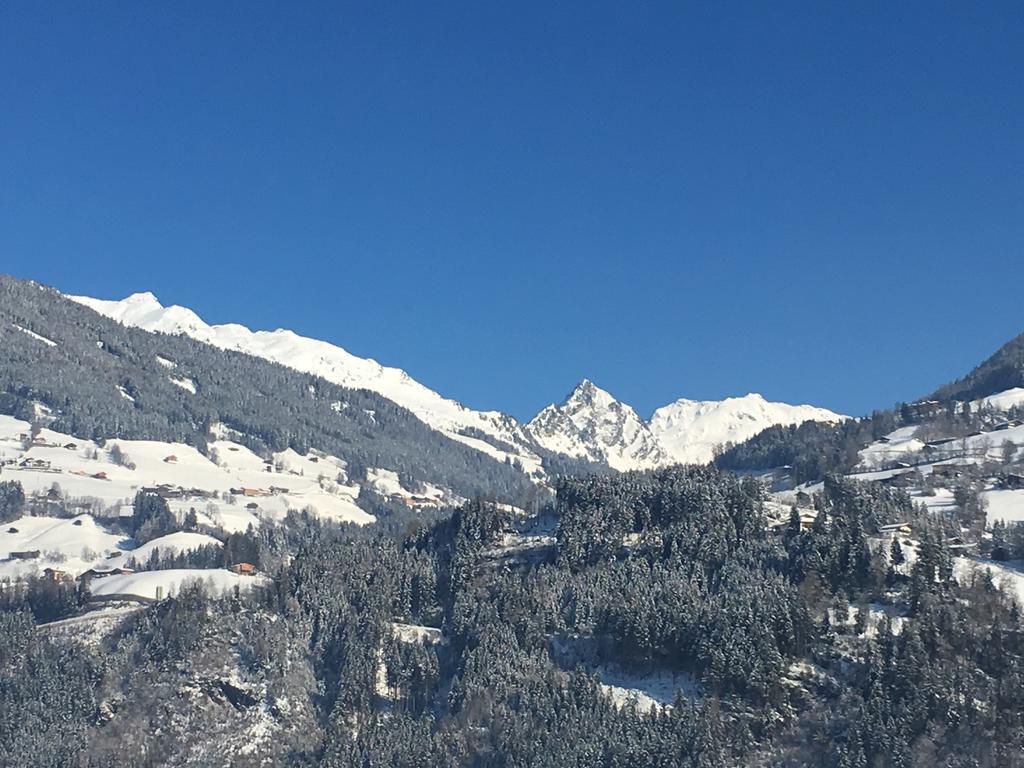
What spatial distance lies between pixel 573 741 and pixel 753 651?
84.5 ft

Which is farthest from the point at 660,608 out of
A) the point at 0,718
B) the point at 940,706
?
the point at 0,718

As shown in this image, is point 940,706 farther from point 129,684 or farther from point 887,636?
point 129,684

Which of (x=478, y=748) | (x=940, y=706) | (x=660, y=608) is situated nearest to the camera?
(x=940, y=706)

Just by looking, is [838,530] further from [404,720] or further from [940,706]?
[404,720]

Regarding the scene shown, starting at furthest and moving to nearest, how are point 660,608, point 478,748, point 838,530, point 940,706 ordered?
point 838,530, point 660,608, point 478,748, point 940,706

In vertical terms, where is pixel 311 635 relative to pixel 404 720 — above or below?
above

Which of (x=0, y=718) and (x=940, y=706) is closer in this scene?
(x=940, y=706)

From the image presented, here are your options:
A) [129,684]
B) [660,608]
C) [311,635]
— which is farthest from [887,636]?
[129,684]

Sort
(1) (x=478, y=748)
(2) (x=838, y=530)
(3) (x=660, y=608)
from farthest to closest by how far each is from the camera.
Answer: (2) (x=838, y=530) → (3) (x=660, y=608) → (1) (x=478, y=748)

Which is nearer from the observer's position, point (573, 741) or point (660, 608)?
point (573, 741)

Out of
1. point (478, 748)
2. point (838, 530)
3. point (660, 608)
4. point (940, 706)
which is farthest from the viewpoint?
point (838, 530)

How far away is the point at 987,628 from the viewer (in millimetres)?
172250

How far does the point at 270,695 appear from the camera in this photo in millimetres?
187250

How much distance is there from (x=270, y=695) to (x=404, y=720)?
2114cm
